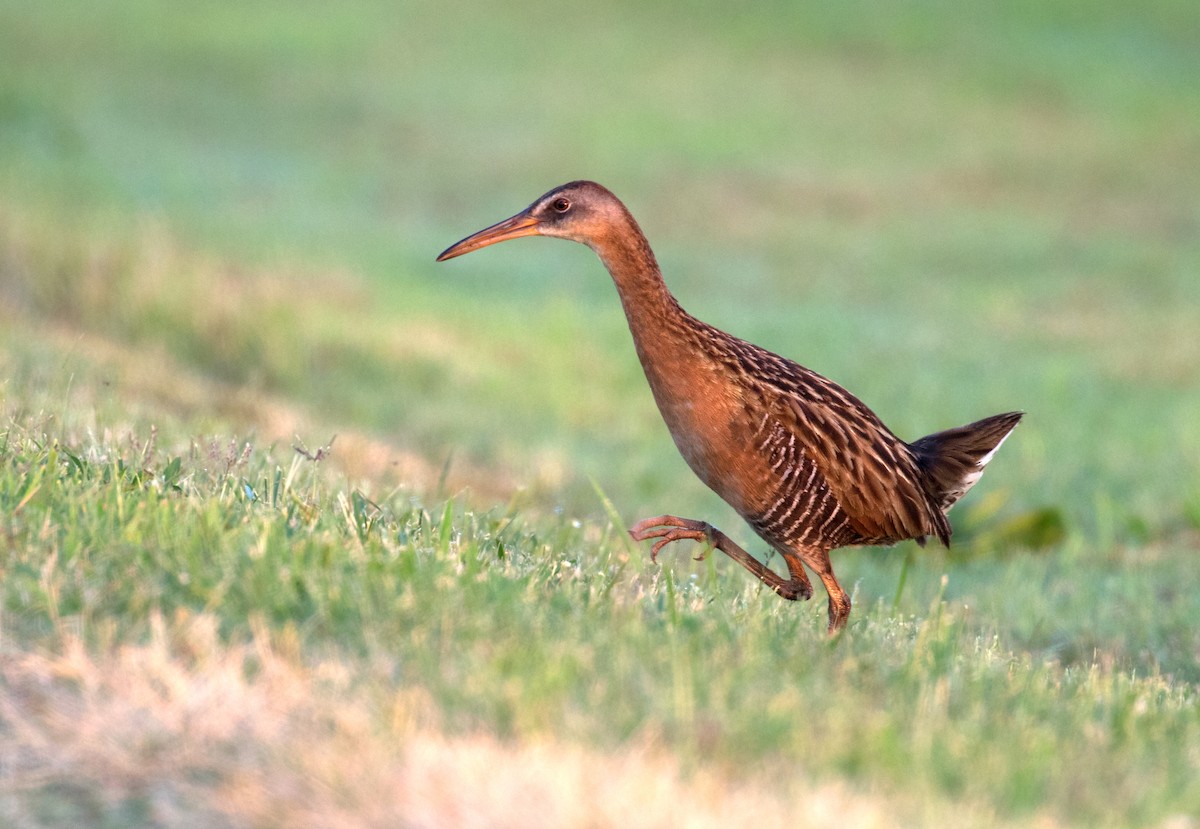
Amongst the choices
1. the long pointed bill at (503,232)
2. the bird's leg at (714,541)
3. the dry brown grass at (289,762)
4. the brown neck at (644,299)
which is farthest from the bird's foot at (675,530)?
the dry brown grass at (289,762)

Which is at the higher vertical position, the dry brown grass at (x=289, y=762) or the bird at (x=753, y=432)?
the bird at (x=753, y=432)

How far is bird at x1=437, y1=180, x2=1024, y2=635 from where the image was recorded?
6062 mm

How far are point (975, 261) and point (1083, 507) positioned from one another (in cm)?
971

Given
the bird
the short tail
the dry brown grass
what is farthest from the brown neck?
the dry brown grass

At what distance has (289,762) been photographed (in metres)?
3.59

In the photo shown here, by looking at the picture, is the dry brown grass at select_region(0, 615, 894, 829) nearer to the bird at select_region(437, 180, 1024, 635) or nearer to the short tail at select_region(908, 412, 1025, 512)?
the bird at select_region(437, 180, 1024, 635)

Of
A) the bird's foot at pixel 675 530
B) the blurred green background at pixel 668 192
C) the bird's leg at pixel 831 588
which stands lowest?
the bird's leg at pixel 831 588

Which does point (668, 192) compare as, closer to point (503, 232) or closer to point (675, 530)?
point (503, 232)

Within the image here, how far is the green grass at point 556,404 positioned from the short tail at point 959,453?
0.61 metres

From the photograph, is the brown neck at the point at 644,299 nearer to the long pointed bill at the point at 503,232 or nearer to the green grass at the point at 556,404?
the long pointed bill at the point at 503,232

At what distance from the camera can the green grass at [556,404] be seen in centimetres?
372

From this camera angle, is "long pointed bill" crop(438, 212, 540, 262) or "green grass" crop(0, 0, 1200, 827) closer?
"green grass" crop(0, 0, 1200, 827)

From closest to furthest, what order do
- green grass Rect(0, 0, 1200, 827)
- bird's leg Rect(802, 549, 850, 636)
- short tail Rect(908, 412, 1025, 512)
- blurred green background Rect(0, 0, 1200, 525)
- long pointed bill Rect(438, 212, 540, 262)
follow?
green grass Rect(0, 0, 1200, 827)
bird's leg Rect(802, 549, 850, 636)
long pointed bill Rect(438, 212, 540, 262)
short tail Rect(908, 412, 1025, 512)
blurred green background Rect(0, 0, 1200, 525)

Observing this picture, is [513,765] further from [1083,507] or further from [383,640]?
[1083,507]
